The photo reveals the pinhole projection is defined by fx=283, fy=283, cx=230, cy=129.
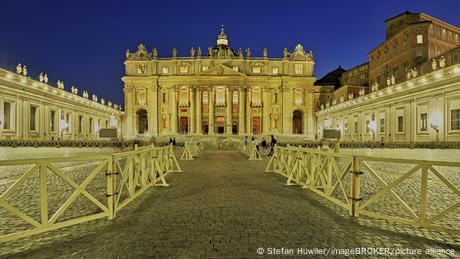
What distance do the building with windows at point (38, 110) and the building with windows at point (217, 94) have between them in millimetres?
15505

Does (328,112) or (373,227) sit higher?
(328,112)

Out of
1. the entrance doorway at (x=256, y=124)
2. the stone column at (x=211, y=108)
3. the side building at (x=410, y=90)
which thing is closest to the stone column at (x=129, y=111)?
the stone column at (x=211, y=108)

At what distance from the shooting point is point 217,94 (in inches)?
2662

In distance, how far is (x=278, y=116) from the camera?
68.0m

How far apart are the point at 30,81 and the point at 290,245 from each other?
130 ft

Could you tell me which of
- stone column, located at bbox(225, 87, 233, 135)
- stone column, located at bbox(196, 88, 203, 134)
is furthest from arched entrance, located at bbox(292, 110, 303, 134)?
stone column, located at bbox(196, 88, 203, 134)

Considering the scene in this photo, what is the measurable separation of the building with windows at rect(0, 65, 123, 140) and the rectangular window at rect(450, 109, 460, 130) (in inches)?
1504

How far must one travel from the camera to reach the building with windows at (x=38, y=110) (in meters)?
31.1

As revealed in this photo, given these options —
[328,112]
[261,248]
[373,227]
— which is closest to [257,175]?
[373,227]

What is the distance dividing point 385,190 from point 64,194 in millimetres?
8378

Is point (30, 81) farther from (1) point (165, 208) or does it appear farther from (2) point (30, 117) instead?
(1) point (165, 208)

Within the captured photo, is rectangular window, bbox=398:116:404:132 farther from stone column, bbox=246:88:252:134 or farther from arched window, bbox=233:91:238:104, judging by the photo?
arched window, bbox=233:91:238:104

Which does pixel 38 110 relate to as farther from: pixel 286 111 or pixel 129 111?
pixel 286 111

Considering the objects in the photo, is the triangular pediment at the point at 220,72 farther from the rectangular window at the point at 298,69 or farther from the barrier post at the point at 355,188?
the barrier post at the point at 355,188
